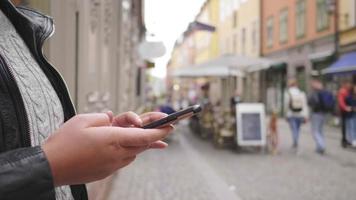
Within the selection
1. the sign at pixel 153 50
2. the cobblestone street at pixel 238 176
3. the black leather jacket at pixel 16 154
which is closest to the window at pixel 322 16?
the sign at pixel 153 50

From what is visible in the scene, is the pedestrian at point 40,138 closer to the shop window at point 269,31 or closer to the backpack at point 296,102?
the backpack at point 296,102

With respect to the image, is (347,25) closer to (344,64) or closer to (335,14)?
(335,14)

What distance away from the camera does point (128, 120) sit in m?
1.50

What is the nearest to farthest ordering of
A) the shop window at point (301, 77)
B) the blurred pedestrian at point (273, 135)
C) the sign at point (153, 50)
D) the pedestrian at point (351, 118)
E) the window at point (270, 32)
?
1. the blurred pedestrian at point (273, 135)
2. the pedestrian at point (351, 118)
3. the sign at point (153, 50)
4. the shop window at point (301, 77)
5. the window at point (270, 32)

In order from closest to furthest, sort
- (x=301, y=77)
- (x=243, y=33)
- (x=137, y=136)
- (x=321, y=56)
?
1. (x=137, y=136)
2. (x=321, y=56)
3. (x=301, y=77)
4. (x=243, y=33)

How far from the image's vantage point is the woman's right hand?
3.64 feet

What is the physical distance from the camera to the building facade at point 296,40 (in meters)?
24.9

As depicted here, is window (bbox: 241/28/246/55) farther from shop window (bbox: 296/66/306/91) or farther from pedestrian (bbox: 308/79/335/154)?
pedestrian (bbox: 308/79/335/154)

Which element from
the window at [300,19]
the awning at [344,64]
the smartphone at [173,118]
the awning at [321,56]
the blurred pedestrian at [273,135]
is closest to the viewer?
the smartphone at [173,118]

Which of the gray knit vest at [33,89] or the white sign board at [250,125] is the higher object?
the gray knit vest at [33,89]

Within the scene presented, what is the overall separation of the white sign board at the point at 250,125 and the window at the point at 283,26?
18762 millimetres

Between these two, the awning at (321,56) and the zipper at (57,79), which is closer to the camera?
the zipper at (57,79)

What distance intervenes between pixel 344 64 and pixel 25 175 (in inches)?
849

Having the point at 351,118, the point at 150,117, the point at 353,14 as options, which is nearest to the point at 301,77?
the point at 353,14
